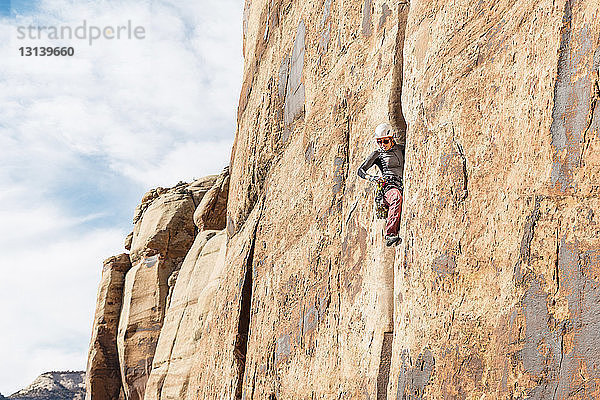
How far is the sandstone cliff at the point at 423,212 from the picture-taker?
5523 mm

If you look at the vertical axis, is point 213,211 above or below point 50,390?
above

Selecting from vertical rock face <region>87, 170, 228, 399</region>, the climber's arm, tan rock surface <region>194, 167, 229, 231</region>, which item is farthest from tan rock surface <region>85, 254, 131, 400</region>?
the climber's arm

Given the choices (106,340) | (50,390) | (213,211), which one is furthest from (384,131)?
(50,390)

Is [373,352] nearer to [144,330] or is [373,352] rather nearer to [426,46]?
[426,46]

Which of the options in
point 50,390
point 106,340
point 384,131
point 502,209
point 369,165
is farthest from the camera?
point 50,390

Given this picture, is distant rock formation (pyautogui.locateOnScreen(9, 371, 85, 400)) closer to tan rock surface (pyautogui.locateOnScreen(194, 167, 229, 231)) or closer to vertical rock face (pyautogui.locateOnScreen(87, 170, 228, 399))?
vertical rock face (pyautogui.locateOnScreen(87, 170, 228, 399))

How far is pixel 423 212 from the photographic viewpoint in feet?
24.3

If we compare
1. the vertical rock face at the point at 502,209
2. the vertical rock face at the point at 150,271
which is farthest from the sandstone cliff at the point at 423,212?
the vertical rock face at the point at 150,271

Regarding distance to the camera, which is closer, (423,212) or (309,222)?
(423,212)

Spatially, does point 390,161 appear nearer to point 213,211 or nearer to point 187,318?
point 187,318

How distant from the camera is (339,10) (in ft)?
35.9

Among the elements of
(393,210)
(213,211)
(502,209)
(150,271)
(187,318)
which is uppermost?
(213,211)

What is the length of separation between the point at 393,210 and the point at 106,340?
21317 mm

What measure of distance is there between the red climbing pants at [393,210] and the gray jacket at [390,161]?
0.74ft
